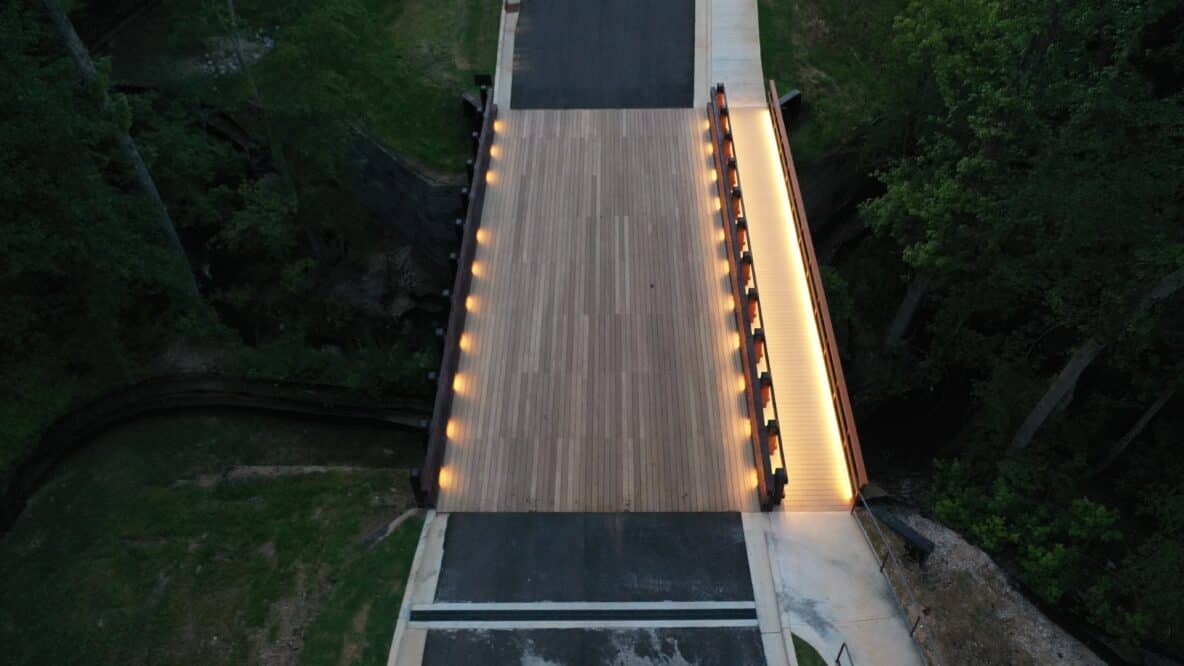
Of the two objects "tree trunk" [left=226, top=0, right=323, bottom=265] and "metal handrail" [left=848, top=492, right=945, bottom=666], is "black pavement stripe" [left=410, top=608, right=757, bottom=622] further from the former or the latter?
"tree trunk" [left=226, top=0, right=323, bottom=265]

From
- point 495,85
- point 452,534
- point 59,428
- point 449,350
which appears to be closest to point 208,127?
point 495,85

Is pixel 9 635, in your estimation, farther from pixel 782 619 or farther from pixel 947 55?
pixel 947 55

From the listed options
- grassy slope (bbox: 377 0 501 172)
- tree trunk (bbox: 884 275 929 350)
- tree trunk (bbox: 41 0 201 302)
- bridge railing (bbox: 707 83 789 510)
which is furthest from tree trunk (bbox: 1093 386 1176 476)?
tree trunk (bbox: 41 0 201 302)

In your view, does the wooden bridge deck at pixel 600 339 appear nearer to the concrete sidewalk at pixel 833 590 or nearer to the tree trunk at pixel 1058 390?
the concrete sidewalk at pixel 833 590

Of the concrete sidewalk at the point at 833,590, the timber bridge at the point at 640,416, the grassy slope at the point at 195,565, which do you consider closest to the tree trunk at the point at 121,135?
the grassy slope at the point at 195,565

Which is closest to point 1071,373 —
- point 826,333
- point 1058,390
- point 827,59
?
point 1058,390
